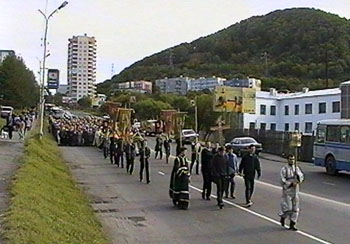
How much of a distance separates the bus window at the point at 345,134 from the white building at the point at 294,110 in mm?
44979

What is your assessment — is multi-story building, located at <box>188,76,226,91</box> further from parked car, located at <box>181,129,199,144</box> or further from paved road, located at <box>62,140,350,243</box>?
paved road, located at <box>62,140,350,243</box>

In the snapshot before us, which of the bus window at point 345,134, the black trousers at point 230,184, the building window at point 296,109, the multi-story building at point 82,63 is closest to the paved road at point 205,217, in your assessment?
the black trousers at point 230,184

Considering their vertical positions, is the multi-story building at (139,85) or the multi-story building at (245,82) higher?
the multi-story building at (139,85)

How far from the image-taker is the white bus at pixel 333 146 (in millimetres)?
33250

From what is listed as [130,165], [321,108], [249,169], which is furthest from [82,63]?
[249,169]

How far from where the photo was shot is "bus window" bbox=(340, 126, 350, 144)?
33.1 meters

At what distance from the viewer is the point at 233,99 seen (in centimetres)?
7081

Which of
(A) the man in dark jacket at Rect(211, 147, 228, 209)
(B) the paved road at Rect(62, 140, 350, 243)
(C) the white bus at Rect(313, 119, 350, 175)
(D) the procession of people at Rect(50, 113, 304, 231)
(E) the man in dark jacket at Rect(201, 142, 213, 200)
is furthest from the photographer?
(C) the white bus at Rect(313, 119, 350, 175)

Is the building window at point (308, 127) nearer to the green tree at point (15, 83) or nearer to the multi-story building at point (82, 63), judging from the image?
the green tree at point (15, 83)

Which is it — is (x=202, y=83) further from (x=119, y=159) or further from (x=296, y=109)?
(x=119, y=159)

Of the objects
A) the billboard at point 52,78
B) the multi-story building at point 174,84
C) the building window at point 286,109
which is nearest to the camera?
the billboard at point 52,78

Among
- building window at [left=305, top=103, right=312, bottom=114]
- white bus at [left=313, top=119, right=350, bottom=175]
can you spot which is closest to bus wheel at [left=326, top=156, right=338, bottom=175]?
white bus at [left=313, top=119, right=350, bottom=175]

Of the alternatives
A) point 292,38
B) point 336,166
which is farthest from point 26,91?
point 336,166

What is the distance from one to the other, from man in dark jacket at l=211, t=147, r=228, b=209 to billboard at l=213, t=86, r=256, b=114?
167 ft
